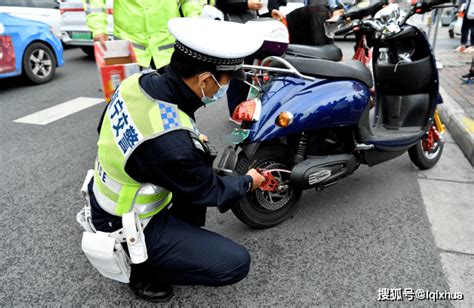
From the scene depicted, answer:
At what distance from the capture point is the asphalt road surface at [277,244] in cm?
210

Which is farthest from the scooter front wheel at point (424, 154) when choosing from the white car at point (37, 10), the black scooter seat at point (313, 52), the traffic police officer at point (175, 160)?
the white car at point (37, 10)

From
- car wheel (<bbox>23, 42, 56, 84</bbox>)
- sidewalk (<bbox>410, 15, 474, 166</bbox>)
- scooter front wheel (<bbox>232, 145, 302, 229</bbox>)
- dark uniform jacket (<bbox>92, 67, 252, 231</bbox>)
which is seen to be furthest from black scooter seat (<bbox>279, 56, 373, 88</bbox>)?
car wheel (<bbox>23, 42, 56, 84</bbox>)

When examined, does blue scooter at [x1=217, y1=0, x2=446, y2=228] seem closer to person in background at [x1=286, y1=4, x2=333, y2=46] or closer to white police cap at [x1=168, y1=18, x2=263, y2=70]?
white police cap at [x1=168, y1=18, x2=263, y2=70]

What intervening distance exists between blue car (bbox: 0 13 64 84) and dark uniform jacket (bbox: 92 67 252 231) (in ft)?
16.4

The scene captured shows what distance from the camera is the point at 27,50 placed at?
20.2 feet

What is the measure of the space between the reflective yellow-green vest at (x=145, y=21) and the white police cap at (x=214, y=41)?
54.0 inches

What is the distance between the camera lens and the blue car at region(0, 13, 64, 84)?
5.78 m

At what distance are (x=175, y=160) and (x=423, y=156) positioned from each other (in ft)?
8.23

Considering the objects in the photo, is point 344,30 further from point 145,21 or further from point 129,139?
point 129,139

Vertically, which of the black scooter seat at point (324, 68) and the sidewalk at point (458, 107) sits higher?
the black scooter seat at point (324, 68)

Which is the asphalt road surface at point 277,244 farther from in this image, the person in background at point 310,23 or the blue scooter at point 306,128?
the person in background at point 310,23

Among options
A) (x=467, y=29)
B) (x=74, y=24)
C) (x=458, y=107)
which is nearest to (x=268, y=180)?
(x=458, y=107)

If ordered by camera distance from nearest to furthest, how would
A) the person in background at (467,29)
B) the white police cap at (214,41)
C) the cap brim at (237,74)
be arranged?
the white police cap at (214,41) < the cap brim at (237,74) < the person in background at (467,29)

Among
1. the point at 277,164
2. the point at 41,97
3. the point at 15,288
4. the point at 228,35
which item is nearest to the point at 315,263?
the point at 277,164
